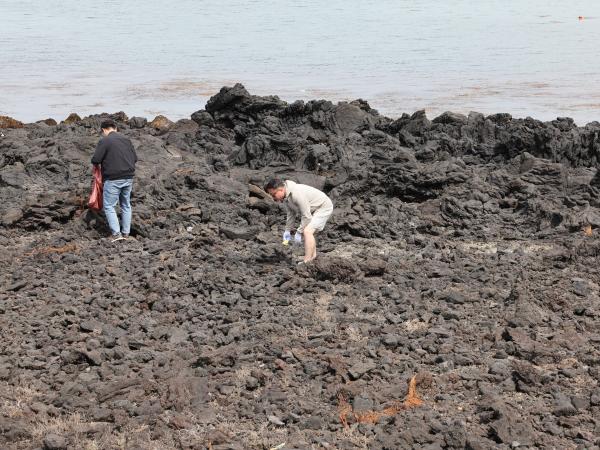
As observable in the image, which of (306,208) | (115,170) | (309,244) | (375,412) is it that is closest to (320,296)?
(309,244)

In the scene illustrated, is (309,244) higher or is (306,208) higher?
(306,208)

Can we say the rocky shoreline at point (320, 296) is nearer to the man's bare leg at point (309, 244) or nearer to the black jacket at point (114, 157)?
the man's bare leg at point (309, 244)

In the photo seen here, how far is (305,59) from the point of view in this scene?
136 ft

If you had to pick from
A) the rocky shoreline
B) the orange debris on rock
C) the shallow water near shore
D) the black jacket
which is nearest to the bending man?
the rocky shoreline

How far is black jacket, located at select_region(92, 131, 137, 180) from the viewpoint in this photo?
1371 cm

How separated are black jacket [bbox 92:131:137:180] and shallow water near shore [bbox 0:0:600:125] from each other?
1387 cm

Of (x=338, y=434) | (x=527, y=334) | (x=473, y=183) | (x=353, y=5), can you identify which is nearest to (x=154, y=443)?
(x=338, y=434)

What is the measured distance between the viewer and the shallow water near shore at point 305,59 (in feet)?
100.0

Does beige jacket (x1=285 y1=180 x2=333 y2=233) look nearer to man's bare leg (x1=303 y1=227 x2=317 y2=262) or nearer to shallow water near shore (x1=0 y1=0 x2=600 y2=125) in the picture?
man's bare leg (x1=303 y1=227 x2=317 y2=262)

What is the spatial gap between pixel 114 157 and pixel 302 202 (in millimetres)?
3438

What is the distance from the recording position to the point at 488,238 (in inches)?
570

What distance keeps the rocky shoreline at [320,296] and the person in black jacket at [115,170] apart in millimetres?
445

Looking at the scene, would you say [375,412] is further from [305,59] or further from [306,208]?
[305,59]

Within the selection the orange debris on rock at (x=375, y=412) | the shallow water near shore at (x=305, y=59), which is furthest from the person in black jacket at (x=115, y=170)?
the shallow water near shore at (x=305, y=59)
